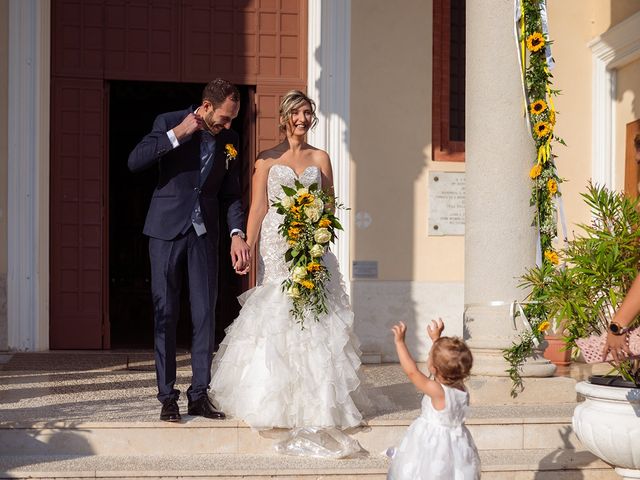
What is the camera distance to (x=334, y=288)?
22.4 feet

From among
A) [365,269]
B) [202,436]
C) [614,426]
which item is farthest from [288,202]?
[365,269]

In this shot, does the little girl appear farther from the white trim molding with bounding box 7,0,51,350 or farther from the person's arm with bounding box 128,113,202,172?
the white trim molding with bounding box 7,0,51,350

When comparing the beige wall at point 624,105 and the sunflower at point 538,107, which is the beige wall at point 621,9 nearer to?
the beige wall at point 624,105

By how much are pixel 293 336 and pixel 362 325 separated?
12.7 feet

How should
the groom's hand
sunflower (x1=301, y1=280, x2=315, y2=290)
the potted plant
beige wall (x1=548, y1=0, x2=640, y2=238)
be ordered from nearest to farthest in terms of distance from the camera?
the potted plant < the groom's hand < sunflower (x1=301, y1=280, x2=315, y2=290) < beige wall (x1=548, y1=0, x2=640, y2=238)

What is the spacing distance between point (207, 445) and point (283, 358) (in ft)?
2.16

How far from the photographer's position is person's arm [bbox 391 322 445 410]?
4766 mm

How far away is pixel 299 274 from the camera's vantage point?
6.57 meters

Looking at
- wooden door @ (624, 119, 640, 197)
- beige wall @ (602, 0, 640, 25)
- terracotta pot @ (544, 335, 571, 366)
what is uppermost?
beige wall @ (602, 0, 640, 25)

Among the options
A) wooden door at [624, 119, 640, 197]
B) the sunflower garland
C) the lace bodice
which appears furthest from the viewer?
wooden door at [624, 119, 640, 197]

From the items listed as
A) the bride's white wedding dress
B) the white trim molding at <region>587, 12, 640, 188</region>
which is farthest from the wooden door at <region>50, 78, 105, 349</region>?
the white trim molding at <region>587, 12, 640, 188</region>

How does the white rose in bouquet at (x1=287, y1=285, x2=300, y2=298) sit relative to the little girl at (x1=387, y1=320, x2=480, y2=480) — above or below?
above

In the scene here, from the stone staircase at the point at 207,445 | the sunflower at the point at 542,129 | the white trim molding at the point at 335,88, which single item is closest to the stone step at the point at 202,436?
the stone staircase at the point at 207,445

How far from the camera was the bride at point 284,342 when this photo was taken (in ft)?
20.8
